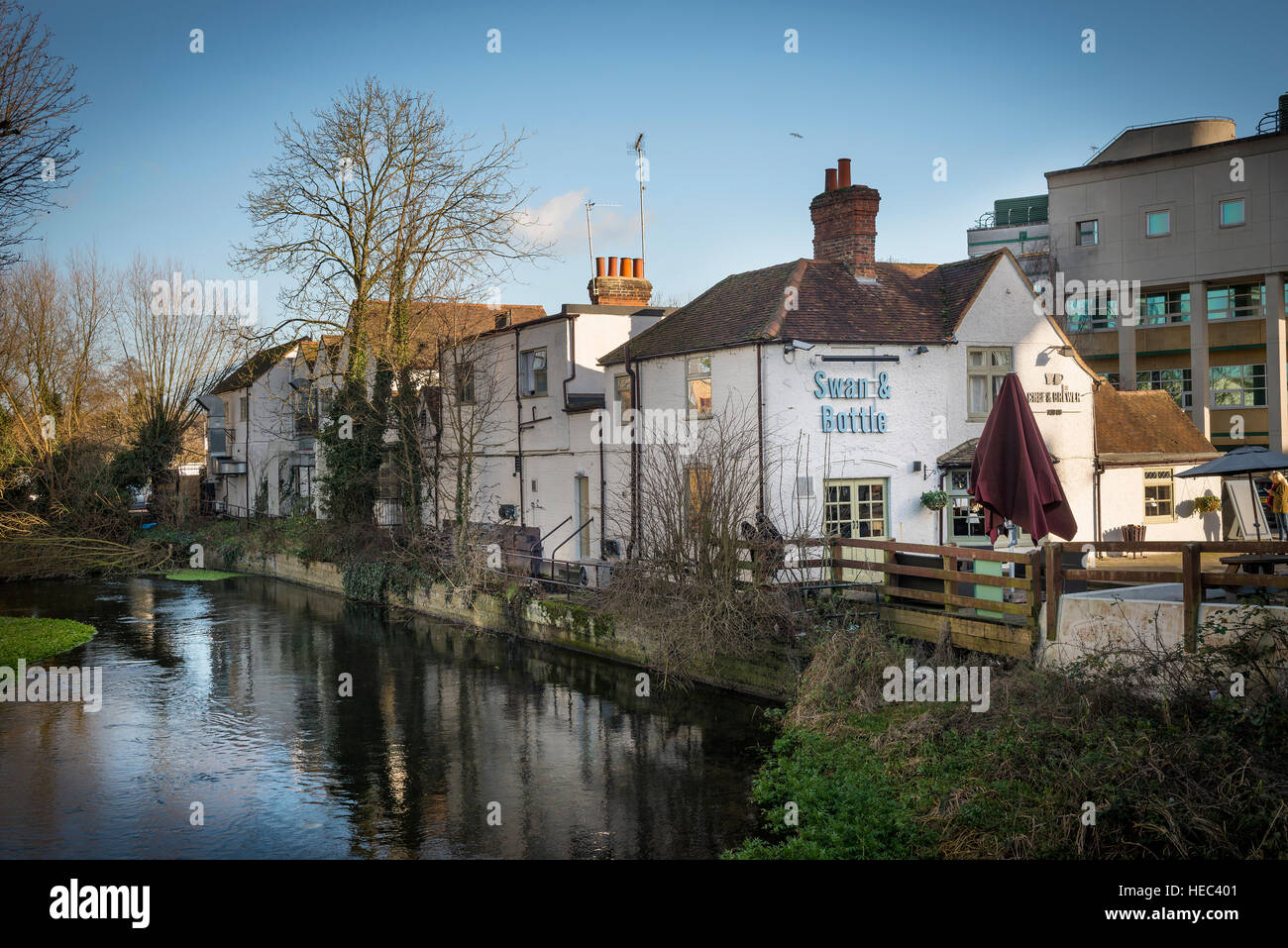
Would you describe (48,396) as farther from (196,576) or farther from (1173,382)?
(1173,382)

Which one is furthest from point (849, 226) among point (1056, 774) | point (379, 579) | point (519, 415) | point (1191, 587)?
point (1056, 774)

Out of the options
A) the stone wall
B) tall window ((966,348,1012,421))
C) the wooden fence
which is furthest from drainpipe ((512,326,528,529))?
the wooden fence

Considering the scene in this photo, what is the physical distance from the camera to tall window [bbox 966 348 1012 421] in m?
21.5

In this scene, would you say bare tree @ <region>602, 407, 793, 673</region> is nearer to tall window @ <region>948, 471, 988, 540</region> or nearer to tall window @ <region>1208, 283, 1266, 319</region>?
tall window @ <region>948, 471, 988, 540</region>

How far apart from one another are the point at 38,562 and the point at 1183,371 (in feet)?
141

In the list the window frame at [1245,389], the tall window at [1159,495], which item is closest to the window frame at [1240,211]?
the window frame at [1245,389]

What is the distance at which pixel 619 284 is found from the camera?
2770cm

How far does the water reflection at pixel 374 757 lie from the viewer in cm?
967

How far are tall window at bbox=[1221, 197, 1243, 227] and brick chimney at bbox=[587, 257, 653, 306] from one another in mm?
23212

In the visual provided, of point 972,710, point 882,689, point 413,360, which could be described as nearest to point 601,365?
point 413,360

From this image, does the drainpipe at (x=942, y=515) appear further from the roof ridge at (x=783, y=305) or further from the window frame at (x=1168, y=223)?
the window frame at (x=1168, y=223)

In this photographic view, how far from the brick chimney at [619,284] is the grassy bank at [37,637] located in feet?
48.1

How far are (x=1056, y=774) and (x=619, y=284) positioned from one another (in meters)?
21.5
